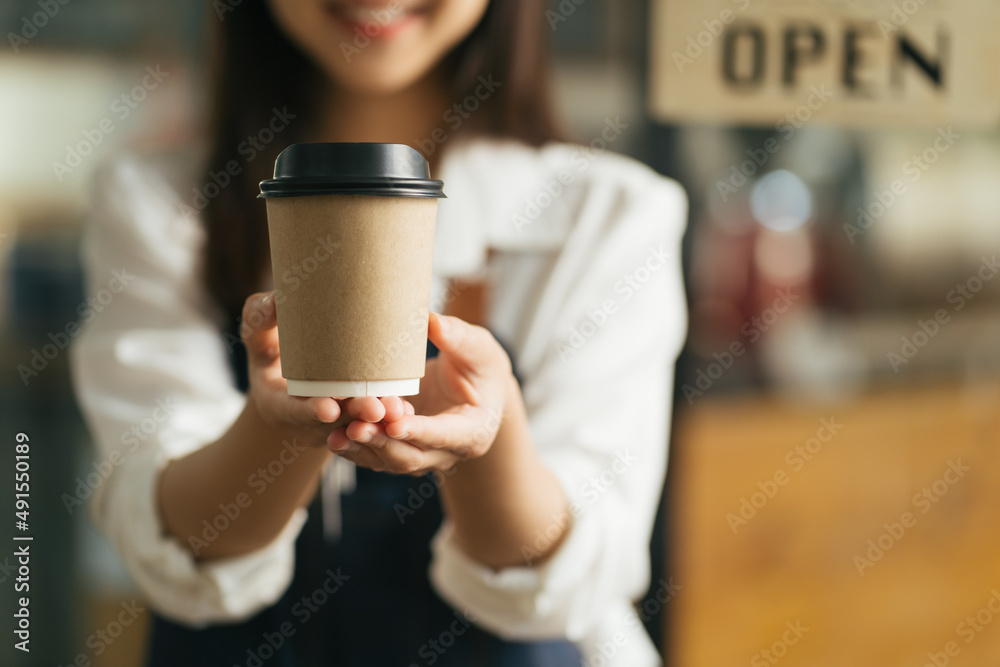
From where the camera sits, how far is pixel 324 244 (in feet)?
1.35

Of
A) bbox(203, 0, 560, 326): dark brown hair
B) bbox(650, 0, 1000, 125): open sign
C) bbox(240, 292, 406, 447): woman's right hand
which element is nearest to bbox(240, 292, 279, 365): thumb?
bbox(240, 292, 406, 447): woman's right hand

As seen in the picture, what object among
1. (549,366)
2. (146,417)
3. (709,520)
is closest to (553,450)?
(549,366)

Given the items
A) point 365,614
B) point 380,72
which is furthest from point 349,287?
point 365,614

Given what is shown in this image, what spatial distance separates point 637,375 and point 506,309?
15cm

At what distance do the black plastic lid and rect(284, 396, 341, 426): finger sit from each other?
10 cm

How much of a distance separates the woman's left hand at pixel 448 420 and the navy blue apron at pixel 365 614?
1.29 feet

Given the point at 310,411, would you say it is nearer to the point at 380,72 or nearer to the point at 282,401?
the point at 282,401

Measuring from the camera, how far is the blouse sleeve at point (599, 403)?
71cm

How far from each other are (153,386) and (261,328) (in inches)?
16.9

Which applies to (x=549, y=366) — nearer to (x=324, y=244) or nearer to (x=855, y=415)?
(x=324, y=244)

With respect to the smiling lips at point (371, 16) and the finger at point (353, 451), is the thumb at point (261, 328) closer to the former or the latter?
the finger at point (353, 451)

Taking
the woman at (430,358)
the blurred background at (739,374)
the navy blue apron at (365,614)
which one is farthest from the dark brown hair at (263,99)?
the blurred background at (739,374)

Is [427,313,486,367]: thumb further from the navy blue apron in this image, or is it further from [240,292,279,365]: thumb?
the navy blue apron

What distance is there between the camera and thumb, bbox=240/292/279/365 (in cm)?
45
